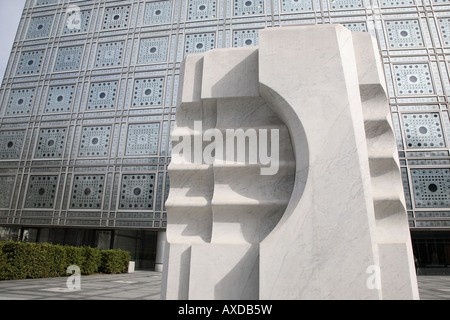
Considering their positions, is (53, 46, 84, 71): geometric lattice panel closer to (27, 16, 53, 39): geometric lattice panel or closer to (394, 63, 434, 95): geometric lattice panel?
(27, 16, 53, 39): geometric lattice panel

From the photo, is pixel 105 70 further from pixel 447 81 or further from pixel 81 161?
pixel 447 81

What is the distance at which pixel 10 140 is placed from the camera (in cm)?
2103

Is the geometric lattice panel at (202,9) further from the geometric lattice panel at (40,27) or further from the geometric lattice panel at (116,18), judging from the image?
the geometric lattice panel at (40,27)

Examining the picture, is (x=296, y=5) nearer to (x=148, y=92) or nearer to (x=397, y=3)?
(x=397, y=3)

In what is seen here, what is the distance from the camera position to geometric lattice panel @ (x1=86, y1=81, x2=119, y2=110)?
68.2ft

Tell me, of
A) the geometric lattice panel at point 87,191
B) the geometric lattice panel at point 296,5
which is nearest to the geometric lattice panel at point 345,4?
the geometric lattice panel at point 296,5

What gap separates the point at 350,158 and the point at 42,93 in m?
23.4

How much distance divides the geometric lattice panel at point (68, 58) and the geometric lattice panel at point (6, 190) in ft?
25.1

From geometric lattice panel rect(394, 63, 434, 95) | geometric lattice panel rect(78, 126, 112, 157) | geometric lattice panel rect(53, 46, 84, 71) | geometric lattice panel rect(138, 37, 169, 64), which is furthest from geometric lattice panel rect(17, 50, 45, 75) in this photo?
geometric lattice panel rect(394, 63, 434, 95)

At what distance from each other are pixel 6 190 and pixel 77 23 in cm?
1197

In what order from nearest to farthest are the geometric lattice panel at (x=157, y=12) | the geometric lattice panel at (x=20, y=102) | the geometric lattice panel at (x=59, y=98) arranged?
the geometric lattice panel at (x=59, y=98) → the geometric lattice panel at (x=20, y=102) → the geometric lattice panel at (x=157, y=12)

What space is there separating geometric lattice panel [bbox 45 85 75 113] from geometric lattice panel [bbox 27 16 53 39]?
177 inches

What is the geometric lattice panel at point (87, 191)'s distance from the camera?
19094 mm
